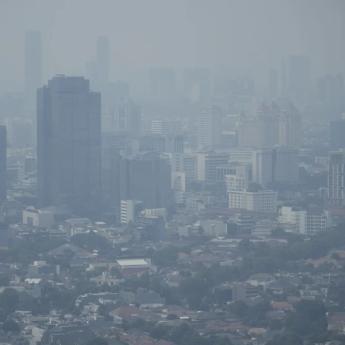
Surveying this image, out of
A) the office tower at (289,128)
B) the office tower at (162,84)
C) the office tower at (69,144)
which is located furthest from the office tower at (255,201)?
the office tower at (162,84)

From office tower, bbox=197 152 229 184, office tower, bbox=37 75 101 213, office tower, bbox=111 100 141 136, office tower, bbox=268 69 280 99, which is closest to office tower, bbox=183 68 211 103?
office tower, bbox=268 69 280 99

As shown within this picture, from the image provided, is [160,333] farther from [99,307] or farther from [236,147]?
[236,147]

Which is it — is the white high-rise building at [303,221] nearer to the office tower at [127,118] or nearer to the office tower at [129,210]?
the office tower at [129,210]

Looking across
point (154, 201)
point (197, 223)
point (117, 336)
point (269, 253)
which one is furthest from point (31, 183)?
point (117, 336)

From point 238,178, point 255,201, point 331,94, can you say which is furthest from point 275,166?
point 331,94

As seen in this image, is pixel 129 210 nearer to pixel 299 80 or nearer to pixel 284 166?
pixel 284 166

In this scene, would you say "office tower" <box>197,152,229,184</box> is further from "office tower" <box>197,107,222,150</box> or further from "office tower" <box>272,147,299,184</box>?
"office tower" <box>197,107,222,150</box>
